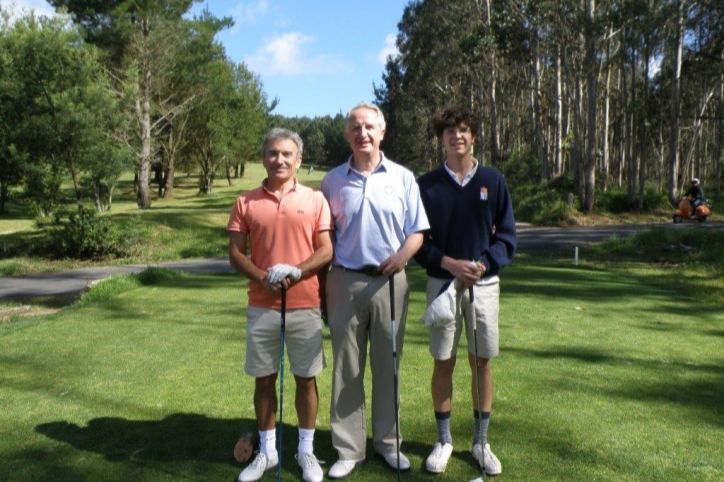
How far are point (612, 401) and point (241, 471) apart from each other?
292 cm

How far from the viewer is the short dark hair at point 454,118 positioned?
4.06 metres

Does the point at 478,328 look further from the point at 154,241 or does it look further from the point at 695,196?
the point at 695,196

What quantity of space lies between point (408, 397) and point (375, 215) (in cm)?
197

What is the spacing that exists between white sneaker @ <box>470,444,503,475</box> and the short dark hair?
6.13ft

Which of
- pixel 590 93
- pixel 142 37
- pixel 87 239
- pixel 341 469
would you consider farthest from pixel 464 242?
pixel 142 37

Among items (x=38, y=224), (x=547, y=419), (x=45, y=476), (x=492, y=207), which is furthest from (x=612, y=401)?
(x=38, y=224)

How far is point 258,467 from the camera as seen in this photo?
4008 millimetres

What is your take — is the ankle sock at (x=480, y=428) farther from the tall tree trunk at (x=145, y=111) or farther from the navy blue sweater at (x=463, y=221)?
the tall tree trunk at (x=145, y=111)

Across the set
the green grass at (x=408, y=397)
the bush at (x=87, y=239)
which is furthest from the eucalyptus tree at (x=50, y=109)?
the green grass at (x=408, y=397)

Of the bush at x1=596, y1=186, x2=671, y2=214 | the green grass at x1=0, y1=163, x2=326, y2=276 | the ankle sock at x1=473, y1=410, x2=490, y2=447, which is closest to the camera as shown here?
the ankle sock at x1=473, y1=410, x2=490, y2=447

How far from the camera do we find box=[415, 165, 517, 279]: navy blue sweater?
4.11 meters

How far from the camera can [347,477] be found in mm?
4008

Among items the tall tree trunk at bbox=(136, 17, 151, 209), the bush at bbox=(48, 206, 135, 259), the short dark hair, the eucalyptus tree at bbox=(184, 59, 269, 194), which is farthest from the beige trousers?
the eucalyptus tree at bbox=(184, 59, 269, 194)

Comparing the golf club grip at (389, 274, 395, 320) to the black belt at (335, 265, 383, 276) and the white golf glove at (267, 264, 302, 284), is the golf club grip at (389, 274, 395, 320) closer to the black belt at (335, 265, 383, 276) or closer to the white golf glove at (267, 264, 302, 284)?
the black belt at (335, 265, 383, 276)
